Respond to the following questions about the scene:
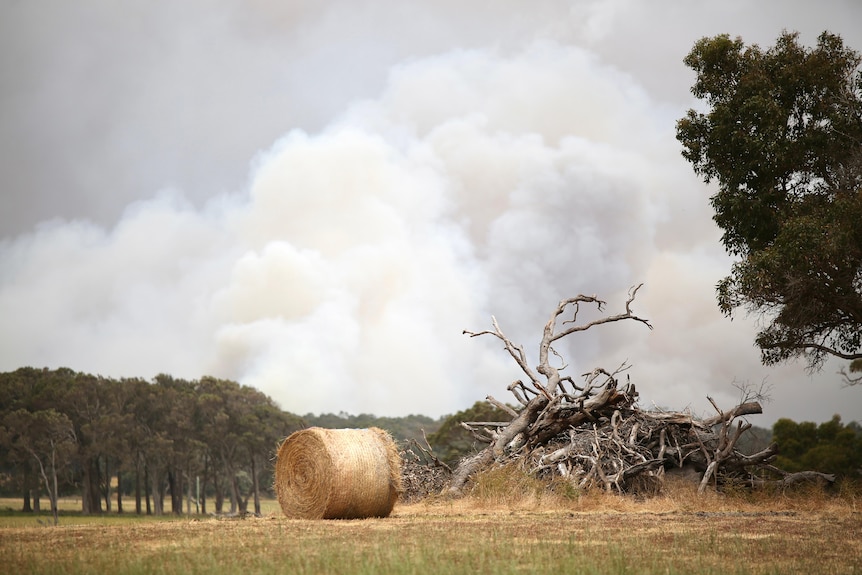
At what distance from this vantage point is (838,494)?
61.3 ft

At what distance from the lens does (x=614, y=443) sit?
1956 centimetres

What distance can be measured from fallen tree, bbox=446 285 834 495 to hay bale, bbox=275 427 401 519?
4.18 metres

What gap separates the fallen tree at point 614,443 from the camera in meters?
19.0

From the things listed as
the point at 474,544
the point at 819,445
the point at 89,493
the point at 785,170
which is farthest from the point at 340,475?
the point at 89,493

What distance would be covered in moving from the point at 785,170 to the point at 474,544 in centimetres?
1476

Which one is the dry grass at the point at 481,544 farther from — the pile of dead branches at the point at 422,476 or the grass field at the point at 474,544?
the pile of dead branches at the point at 422,476

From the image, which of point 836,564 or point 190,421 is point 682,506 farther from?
point 190,421

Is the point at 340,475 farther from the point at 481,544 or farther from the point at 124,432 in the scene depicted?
the point at 124,432

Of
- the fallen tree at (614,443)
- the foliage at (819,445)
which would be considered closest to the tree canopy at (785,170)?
the fallen tree at (614,443)

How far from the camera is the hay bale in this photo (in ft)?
50.4

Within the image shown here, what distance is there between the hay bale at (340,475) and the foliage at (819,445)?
1004 inches

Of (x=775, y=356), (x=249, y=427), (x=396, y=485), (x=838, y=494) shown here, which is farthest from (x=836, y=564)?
(x=249, y=427)

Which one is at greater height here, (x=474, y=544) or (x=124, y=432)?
(x=124, y=432)

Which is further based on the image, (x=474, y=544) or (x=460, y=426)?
(x=460, y=426)
